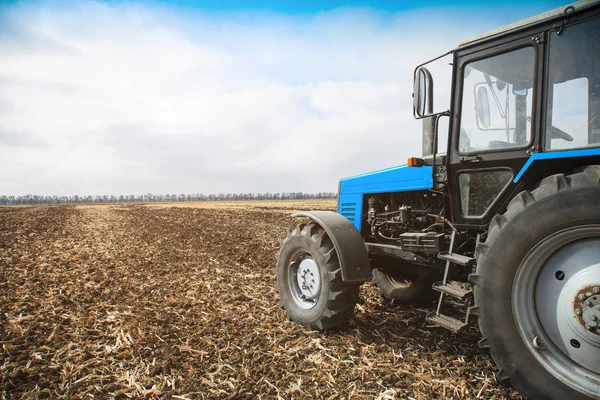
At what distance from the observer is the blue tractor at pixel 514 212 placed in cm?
249

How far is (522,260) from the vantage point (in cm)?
264

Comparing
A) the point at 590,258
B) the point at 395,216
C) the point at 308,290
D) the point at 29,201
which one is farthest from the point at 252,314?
the point at 29,201

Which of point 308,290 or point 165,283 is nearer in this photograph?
point 308,290

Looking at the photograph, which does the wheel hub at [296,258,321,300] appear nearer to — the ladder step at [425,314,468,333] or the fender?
the fender

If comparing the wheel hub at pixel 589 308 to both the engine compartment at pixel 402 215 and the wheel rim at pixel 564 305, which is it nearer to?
the wheel rim at pixel 564 305

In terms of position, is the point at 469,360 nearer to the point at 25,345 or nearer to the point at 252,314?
the point at 252,314

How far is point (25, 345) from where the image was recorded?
4.10 meters

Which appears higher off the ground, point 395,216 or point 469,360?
point 395,216

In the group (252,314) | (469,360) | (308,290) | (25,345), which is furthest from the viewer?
(252,314)

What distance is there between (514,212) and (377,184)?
2159 mm

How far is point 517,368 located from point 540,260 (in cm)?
78

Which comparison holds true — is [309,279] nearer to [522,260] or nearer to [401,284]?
[401,284]

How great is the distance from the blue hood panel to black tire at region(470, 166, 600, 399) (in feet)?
4.14

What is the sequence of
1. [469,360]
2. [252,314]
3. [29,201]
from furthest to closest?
[29,201] → [252,314] → [469,360]
